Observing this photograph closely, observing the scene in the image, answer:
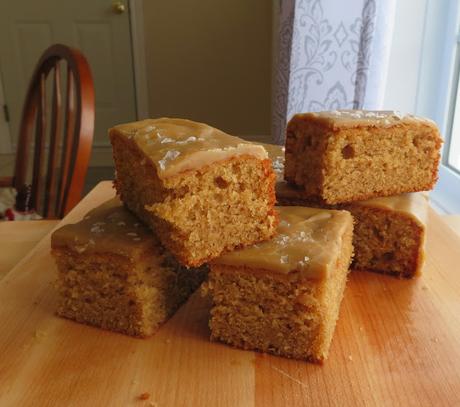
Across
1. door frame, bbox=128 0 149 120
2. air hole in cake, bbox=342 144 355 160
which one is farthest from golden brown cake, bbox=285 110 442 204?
door frame, bbox=128 0 149 120

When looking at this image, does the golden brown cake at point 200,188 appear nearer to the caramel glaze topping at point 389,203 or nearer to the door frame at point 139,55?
the caramel glaze topping at point 389,203

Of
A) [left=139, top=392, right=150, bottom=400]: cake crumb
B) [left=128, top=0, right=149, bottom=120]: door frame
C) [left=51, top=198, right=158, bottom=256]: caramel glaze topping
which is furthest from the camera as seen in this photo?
[left=128, top=0, right=149, bottom=120]: door frame

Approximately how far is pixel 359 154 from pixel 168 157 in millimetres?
508

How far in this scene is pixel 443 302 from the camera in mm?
1071

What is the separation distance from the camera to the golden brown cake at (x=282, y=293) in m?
0.86

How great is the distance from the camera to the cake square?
45.2 inches

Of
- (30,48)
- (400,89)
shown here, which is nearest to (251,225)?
(400,89)

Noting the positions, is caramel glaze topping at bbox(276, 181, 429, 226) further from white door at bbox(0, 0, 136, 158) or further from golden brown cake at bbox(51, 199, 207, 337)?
white door at bbox(0, 0, 136, 158)

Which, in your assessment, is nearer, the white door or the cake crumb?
the cake crumb

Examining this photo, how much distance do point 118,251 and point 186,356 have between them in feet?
0.77

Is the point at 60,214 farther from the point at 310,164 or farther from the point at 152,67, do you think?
the point at 152,67

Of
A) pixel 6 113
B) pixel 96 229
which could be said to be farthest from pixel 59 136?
pixel 6 113

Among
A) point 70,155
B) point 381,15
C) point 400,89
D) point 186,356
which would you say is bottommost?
point 186,356

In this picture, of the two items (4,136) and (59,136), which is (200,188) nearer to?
(59,136)
